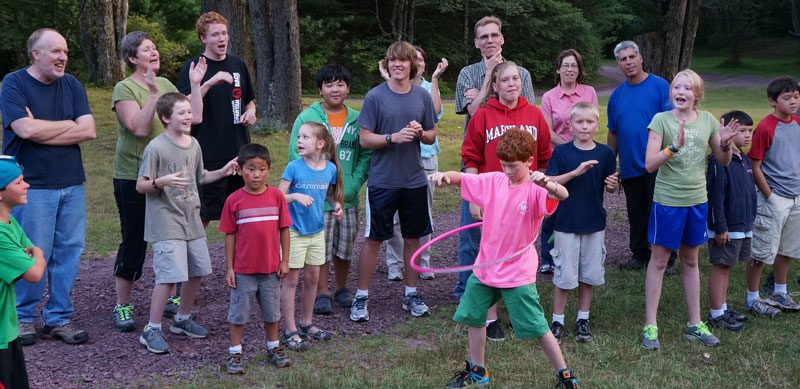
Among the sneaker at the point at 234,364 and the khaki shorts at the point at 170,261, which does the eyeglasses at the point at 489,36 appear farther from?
the sneaker at the point at 234,364

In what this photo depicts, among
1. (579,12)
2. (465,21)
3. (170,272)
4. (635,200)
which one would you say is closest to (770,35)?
(579,12)

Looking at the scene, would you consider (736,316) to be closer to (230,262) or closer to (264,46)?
(230,262)

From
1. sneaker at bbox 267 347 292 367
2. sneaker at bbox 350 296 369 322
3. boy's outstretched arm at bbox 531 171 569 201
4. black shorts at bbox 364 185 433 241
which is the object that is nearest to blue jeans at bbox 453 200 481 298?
black shorts at bbox 364 185 433 241

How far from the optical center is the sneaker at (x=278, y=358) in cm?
485

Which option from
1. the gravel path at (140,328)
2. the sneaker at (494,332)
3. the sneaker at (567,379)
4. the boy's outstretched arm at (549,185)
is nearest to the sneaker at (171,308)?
the gravel path at (140,328)

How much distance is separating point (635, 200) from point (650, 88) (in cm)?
116

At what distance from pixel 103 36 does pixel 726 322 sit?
23749 millimetres

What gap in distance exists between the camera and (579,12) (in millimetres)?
38969

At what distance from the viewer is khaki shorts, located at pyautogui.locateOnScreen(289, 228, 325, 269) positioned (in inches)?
212

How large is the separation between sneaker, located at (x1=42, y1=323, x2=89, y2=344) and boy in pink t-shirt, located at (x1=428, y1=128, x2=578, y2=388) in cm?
287

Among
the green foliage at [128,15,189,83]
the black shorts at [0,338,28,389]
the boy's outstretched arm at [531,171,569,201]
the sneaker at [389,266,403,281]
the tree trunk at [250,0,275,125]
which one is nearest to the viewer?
the black shorts at [0,338,28,389]

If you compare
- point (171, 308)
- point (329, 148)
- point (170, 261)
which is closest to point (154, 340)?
point (170, 261)

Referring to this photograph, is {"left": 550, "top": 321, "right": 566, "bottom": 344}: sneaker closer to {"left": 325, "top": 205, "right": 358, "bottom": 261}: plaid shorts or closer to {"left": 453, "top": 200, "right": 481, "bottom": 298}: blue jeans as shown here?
{"left": 453, "top": 200, "right": 481, "bottom": 298}: blue jeans

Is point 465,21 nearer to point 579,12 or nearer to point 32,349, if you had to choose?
point 579,12
